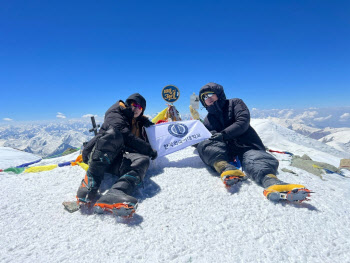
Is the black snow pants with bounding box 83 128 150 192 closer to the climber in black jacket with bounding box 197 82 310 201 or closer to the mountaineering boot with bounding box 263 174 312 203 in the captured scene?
the climber in black jacket with bounding box 197 82 310 201

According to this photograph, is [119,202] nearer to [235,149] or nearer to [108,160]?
[108,160]

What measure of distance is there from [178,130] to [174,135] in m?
0.30

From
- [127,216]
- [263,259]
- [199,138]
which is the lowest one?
[263,259]

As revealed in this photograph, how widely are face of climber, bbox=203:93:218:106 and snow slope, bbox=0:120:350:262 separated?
2681mm

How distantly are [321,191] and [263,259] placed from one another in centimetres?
279

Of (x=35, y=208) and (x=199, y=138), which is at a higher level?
(x=199, y=138)

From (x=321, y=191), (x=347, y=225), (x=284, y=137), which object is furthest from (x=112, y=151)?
(x=284, y=137)

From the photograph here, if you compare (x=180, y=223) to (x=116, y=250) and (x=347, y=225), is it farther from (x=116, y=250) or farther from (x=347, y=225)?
(x=347, y=225)

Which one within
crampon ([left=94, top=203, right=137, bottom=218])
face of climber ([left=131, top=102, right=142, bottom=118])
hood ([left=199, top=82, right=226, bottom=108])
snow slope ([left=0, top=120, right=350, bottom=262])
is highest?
hood ([left=199, top=82, right=226, bottom=108])

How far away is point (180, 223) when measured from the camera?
Result: 111 inches

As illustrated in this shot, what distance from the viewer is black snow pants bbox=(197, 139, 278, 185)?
3830 millimetres

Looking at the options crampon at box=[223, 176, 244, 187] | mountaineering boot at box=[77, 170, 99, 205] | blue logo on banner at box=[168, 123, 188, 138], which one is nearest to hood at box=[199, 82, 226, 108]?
blue logo on banner at box=[168, 123, 188, 138]

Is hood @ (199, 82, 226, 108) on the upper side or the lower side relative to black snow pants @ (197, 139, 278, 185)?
upper

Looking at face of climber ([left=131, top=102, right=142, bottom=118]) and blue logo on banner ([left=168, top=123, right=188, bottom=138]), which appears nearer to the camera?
face of climber ([left=131, top=102, right=142, bottom=118])
